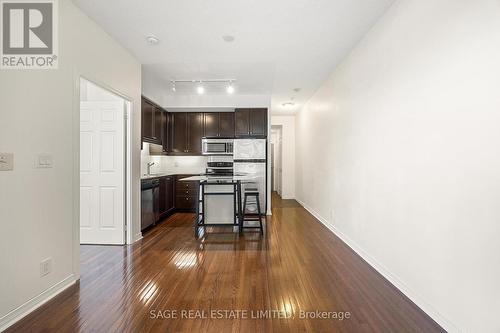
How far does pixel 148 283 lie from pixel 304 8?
10.6 feet

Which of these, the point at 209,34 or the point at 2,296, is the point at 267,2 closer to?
the point at 209,34

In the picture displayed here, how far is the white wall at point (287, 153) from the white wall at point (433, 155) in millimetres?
4704

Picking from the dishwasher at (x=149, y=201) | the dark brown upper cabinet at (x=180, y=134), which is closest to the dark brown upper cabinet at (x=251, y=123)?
the dark brown upper cabinet at (x=180, y=134)

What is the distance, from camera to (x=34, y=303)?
2.03 meters

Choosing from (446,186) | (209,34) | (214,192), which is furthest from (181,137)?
(446,186)

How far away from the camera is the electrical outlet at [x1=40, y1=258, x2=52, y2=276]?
6.95ft

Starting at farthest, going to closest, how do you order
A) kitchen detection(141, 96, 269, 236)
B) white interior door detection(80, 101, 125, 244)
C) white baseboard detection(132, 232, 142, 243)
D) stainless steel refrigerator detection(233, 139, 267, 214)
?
stainless steel refrigerator detection(233, 139, 267, 214) → kitchen detection(141, 96, 269, 236) → white baseboard detection(132, 232, 142, 243) → white interior door detection(80, 101, 125, 244)

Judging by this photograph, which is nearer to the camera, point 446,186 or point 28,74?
point 446,186

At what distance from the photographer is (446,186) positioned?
179cm

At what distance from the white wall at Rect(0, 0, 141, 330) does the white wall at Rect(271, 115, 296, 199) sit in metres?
6.02

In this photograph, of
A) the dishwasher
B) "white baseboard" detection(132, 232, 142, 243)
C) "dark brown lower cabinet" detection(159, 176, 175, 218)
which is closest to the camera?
"white baseboard" detection(132, 232, 142, 243)

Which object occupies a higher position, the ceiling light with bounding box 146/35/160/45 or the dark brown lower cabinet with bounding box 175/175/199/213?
the ceiling light with bounding box 146/35/160/45

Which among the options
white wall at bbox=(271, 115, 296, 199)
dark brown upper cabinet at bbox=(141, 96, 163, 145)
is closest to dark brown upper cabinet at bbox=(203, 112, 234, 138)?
dark brown upper cabinet at bbox=(141, 96, 163, 145)

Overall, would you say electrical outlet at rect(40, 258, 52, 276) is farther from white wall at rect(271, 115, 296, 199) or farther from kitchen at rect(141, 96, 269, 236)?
white wall at rect(271, 115, 296, 199)
